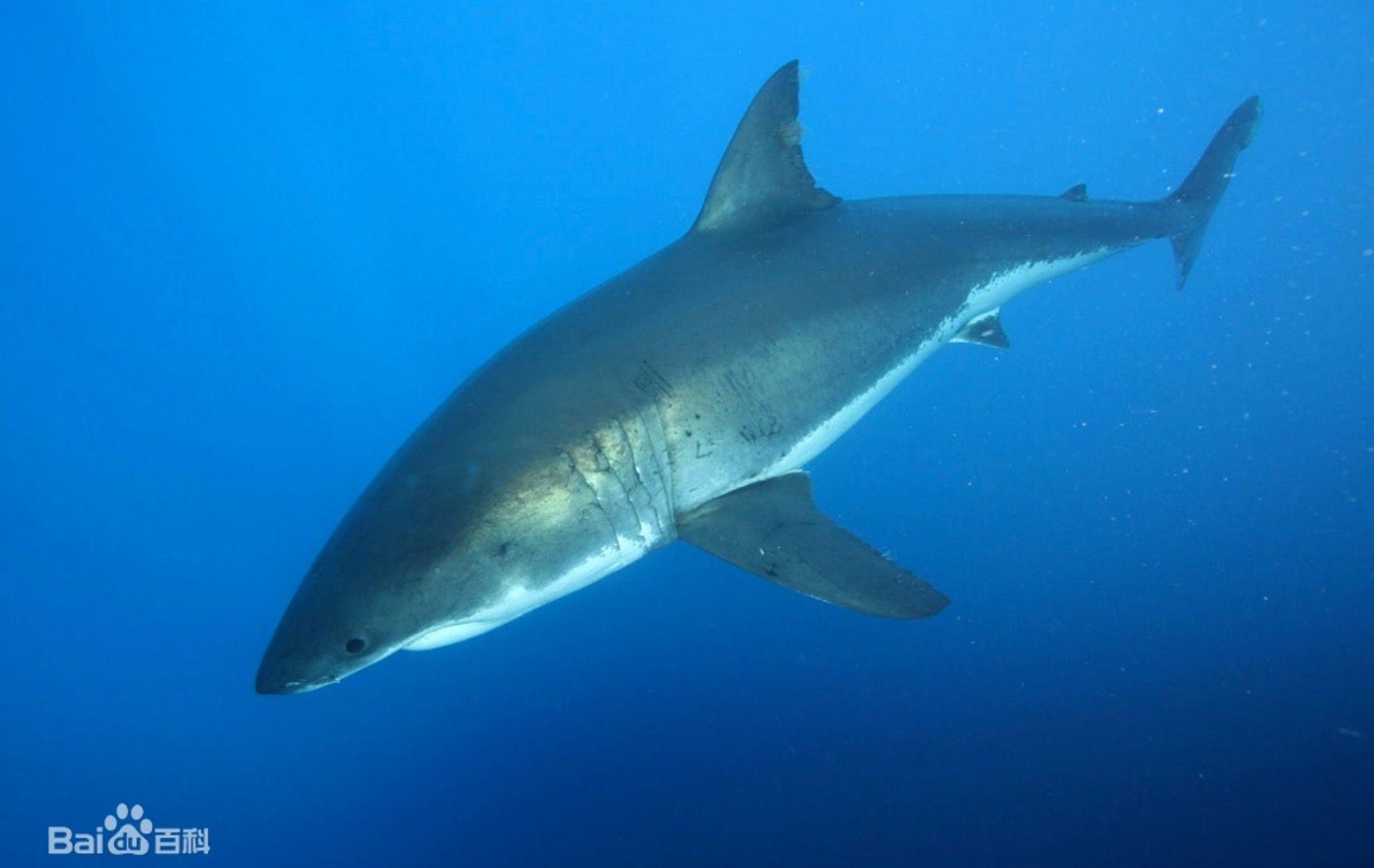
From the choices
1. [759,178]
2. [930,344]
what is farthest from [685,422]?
[930,344]

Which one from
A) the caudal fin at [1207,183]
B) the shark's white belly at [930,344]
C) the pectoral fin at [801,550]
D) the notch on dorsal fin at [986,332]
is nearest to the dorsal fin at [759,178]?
the shark's white belly at [930,344]

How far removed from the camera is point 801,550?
2.67 metres

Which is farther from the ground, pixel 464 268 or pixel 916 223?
pixel 464 268

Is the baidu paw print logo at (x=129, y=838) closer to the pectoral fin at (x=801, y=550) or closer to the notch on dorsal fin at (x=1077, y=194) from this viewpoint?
the pectoral fin at (x=801, y=550)

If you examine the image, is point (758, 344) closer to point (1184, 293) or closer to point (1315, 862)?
point (1315, 862)

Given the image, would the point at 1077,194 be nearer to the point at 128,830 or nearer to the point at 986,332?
the point at 986,332

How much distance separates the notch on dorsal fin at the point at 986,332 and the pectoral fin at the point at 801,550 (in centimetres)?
198

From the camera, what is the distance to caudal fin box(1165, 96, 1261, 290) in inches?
214

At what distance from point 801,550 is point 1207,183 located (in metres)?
5.45

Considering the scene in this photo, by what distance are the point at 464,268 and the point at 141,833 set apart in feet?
32.7

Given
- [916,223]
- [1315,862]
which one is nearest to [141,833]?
[916,223]

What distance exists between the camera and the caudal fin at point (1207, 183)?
17.8ft

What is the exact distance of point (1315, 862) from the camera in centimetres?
561

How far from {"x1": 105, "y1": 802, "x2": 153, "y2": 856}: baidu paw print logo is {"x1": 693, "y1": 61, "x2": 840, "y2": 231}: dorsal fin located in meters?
10.1
